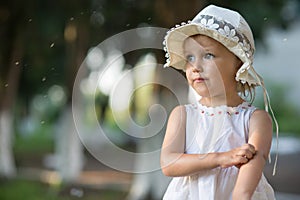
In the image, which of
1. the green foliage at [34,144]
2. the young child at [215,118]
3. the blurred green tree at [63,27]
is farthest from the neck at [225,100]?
the green foliage at [34,144]

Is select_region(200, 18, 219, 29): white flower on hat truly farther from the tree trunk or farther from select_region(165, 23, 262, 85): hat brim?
the tree trunk

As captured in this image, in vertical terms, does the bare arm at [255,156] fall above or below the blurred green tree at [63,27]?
above

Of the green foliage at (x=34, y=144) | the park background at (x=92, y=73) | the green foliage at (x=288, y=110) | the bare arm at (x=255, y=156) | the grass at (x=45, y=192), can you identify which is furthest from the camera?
the green foliage at (x=34, y=144)

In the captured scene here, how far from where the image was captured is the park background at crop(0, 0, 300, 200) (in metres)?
1.29

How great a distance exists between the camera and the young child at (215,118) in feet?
1.71

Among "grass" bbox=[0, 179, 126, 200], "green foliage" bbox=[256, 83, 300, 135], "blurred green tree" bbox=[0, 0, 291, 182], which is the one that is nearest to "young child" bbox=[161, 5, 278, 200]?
"blurred green tree" bbox=[0, 0, 291, 182]

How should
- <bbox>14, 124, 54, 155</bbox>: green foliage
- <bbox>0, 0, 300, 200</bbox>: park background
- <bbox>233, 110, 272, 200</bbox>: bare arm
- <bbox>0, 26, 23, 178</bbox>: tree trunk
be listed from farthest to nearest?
<bbox>14, 124, 54, 155</bbox>: green foliage, <bbox>0, 26, 23, 178</bbox>: tree trunk, <bbox>0, 0, 300, 200</bbox>: park background, <bbox>233, 110, 272, 200</bbox>: bare arm

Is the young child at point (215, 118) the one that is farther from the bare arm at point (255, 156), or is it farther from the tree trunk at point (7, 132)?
the tree trunk at point (7, 132)

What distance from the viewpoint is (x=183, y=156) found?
0.53 metres

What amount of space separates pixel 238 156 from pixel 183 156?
0.06 metres

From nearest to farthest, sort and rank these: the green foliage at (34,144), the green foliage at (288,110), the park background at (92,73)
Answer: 1. the park background at (92,73)
2. the green foliage at (288,110)
3. the green foliage at (34,144)

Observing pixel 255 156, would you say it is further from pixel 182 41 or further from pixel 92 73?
pixel 92 73

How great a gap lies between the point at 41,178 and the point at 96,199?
886 millimetres

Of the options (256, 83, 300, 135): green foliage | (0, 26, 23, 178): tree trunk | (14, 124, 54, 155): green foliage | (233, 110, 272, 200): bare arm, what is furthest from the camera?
(14, 124, 54, 155): green foliage
